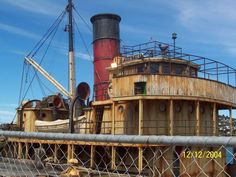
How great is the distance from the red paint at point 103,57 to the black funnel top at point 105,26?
39cm

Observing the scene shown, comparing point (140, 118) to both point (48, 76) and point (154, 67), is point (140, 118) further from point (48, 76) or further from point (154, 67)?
point (48, 76)

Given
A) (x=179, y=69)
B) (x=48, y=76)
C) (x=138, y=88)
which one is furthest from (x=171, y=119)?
(x=48, y=76)

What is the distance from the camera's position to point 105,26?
29.0m

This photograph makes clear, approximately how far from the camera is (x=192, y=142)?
371 cm

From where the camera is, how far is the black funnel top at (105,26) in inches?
1140

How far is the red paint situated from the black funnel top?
0.39 meters

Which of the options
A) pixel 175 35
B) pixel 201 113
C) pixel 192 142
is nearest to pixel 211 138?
pixel 192 142

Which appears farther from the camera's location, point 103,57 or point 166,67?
point 103,57

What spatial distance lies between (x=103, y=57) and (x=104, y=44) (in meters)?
1.08

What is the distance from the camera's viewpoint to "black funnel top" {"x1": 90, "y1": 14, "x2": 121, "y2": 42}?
29.0 m

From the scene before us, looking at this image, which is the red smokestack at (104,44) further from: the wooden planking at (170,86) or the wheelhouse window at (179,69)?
the wooden planking at (170,86)

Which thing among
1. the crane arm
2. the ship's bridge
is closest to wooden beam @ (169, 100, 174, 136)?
the ship's bridge

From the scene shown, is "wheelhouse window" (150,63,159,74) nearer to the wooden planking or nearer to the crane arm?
the wooden planking

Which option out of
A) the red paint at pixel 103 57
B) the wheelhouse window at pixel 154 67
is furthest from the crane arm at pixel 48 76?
the wheelhouse window at pixel 154 67
